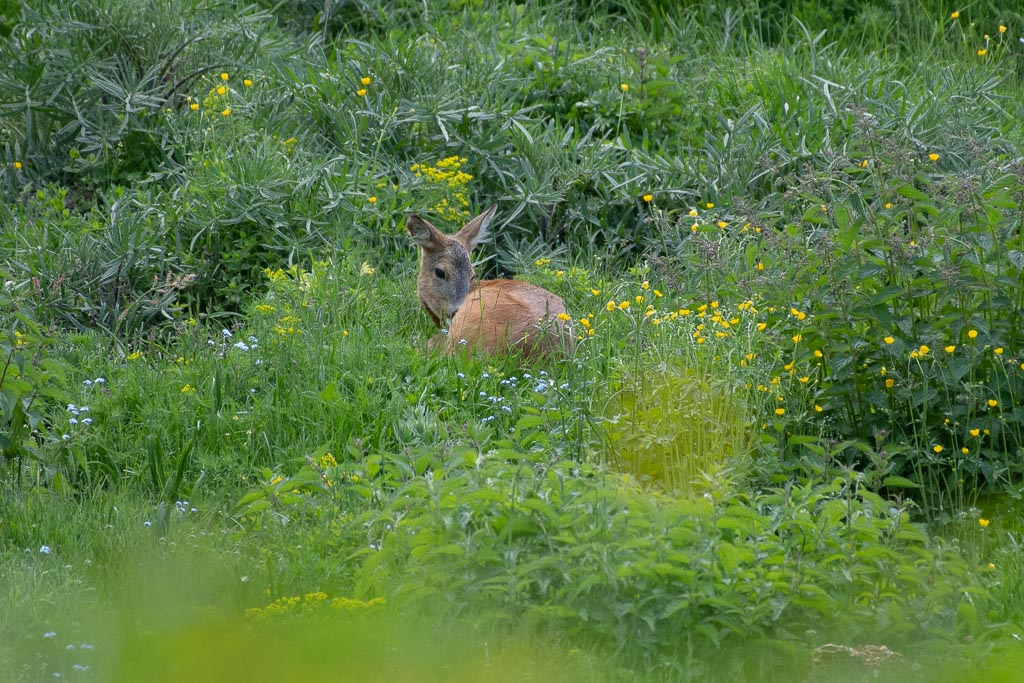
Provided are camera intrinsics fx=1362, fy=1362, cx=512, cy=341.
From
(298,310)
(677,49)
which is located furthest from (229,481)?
(677,49)

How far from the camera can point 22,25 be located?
934 cm

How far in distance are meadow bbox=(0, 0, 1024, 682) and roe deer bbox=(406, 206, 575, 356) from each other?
0.17m

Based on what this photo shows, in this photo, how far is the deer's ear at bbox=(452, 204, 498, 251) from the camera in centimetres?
796

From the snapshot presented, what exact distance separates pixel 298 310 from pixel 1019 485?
3.59m

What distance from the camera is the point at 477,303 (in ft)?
23.6

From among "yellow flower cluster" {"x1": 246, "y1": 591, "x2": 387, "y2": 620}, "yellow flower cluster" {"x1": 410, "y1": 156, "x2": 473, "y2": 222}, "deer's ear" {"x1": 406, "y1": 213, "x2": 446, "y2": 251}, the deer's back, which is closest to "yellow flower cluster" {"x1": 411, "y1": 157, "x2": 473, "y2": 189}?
"yellow flower cluster" {"x1": 410, "y1": 156, "x2": 473, "y2": 222}

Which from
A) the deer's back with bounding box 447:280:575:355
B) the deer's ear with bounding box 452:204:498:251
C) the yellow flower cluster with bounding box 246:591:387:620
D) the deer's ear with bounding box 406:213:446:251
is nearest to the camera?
the yellow flower cluster with bounding box 246:591:387:620

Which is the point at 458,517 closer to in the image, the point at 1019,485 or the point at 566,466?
the point at 566,466

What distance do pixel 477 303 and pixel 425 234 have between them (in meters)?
0.74

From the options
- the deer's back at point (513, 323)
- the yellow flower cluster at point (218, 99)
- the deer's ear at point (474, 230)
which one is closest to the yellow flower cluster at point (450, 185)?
the deer's ear at point (474, 230)

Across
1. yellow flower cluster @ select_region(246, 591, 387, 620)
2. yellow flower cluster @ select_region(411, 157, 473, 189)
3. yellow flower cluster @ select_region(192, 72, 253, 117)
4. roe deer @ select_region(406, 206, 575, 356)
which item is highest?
yellow flower cluster @ select_region(246, 591, 387, 620)

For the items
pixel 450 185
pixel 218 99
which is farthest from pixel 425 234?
pixel 218 99

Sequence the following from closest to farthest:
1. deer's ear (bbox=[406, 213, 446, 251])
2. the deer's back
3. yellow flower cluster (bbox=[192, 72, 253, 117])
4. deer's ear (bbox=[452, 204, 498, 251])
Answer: the deer's back < deer's ear (bbox=[406, 213, 446, 251]) < deer's ear (bbox=[452, 204, 498, 251]) < yellow flower cluster (bbox=[192, 72, 253, 117])

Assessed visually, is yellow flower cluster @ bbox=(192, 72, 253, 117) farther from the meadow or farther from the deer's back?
the deer's back
